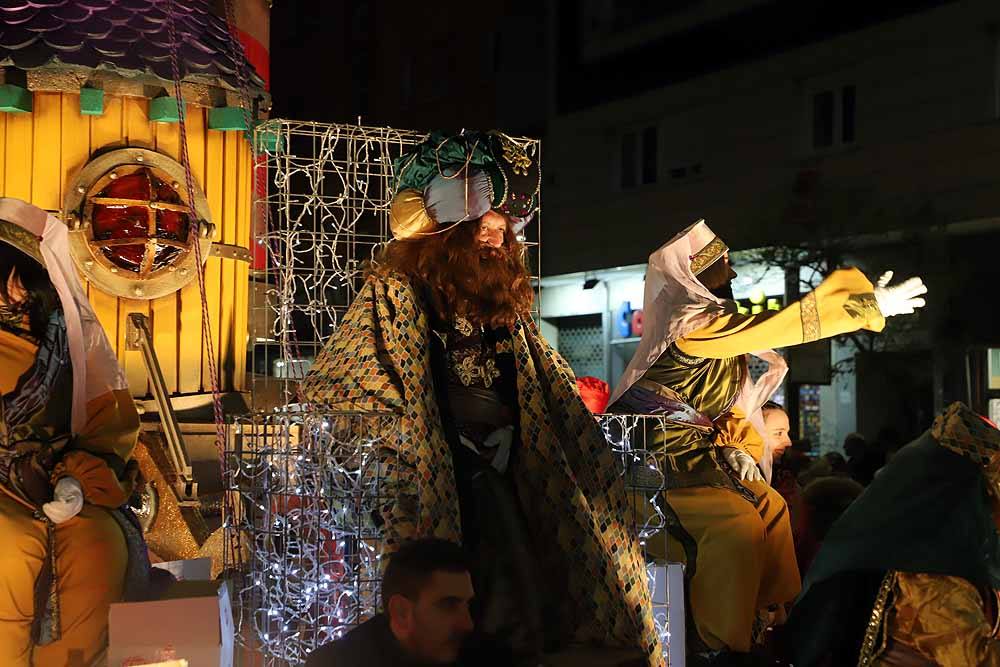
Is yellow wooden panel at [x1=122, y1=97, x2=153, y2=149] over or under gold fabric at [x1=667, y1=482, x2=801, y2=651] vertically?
over

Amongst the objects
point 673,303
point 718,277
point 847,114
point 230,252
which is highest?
point 847,114

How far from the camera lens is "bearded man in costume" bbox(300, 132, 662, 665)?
388 cm

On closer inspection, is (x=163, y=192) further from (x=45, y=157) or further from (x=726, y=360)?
(x=726, y=360)

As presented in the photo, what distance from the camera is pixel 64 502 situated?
3.99 m

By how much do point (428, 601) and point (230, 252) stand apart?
3.74 metres

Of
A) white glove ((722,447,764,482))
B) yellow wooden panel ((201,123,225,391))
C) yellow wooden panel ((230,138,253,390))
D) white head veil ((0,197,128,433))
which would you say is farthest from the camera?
yellow wooden panel ((230,138,253,390))

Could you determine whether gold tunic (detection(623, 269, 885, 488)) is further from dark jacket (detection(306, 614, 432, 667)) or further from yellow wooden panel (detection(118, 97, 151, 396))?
yellow wooden panel (detection(118, 97, 151, 396))

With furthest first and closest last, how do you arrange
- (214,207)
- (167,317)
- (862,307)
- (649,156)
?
(649,156)
(214,207)
(167,317)
(862,307)

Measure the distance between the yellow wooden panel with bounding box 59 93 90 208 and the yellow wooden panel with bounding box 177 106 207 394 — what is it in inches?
19.5

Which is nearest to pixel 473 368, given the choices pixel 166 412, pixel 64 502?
pixel 64 502

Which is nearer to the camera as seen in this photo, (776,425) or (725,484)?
(725,484)

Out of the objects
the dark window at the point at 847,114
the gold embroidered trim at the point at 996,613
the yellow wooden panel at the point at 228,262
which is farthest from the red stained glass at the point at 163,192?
the dark window at the point at 847,114

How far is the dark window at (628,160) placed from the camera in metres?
17.0

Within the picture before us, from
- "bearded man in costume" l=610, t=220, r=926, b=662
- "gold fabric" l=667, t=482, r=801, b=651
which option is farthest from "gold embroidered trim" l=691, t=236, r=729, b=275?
"gold fabric" l=667, t=482, r=801, b=651
